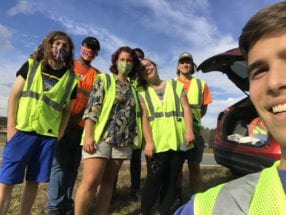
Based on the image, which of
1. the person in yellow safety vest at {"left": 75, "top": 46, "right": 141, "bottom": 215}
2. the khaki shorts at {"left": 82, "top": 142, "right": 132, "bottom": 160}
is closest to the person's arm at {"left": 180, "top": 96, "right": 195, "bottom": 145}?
the person in yellow safety vest at {"left": 75, "top": 46, "right": 141, "bottom": 215}

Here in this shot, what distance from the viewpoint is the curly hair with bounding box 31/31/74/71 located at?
12.2 ft

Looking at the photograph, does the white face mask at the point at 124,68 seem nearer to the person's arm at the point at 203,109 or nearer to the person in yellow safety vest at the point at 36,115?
the person in yellow safety vest at the point at 36,115

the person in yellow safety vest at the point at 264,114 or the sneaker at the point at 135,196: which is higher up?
the person in yellow safety vest at the point at 264,114

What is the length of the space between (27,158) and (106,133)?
0.78 m

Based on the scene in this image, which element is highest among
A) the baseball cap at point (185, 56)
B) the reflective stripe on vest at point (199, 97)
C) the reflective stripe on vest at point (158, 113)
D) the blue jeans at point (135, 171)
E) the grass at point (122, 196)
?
the baseball cap at point (185, 56)

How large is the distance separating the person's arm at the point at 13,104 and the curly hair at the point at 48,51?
0.91ft

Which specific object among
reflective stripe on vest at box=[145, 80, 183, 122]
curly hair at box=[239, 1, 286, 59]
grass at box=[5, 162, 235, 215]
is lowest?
grass at box=[5, 162, 235, 215]

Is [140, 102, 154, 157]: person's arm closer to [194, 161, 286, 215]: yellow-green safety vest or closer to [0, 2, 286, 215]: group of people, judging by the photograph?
[0, 2, 286, 215]: group of people

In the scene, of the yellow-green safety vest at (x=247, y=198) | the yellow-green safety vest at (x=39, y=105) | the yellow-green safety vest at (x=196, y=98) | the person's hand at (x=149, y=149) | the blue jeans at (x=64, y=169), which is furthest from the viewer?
the yellow-green safety vest at (x=196, y=98)

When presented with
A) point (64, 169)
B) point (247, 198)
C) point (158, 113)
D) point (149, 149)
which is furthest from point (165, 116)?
point (247, 198)

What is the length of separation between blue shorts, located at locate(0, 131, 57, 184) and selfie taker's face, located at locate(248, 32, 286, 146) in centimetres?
266

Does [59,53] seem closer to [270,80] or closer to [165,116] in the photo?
[165,116]

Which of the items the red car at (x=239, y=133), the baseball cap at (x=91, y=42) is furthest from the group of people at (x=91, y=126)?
the red car at (x=239, y=133)

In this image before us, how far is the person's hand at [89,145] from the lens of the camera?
372cm
